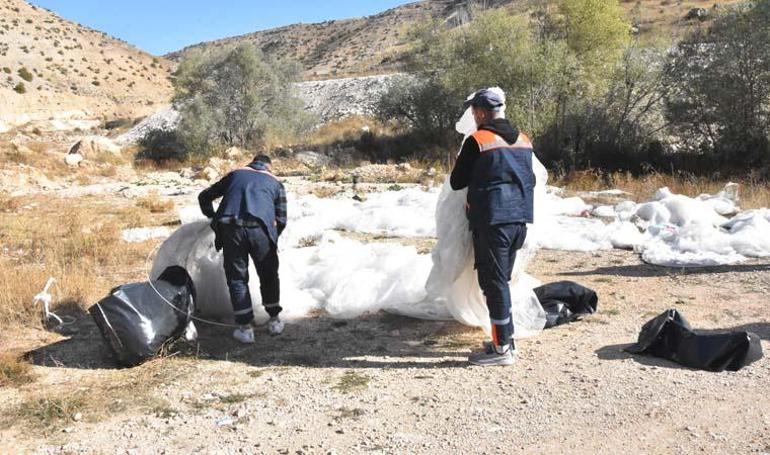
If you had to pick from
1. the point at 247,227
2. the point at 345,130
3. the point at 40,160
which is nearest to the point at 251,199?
the point at 247,227

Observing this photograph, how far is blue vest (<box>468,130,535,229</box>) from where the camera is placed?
3650mm

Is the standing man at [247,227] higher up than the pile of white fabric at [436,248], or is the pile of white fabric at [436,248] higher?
the standing man at [247,227]

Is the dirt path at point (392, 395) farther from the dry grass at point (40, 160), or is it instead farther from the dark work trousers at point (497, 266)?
the dry grass at point (40, 160)

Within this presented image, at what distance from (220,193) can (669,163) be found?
39.0 feet

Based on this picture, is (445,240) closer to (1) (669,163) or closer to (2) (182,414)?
(2) (182,414)

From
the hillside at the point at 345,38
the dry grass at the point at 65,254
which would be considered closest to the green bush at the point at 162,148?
the dry grass at the point at 65,254

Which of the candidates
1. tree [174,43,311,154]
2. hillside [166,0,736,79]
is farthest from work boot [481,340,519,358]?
hillside [166,0,736,79]

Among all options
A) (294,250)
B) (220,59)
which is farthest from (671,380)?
(220,59)

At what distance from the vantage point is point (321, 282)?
5.25m

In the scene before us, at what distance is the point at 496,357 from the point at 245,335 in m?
1.71

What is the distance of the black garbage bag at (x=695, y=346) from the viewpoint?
3.64 m

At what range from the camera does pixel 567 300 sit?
470 centimetres

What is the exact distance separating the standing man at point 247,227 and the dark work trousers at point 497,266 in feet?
4.59

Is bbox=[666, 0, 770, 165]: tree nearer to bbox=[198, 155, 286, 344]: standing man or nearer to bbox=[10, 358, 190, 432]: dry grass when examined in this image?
bbox=[198, 155, 286, 344]: standing man
